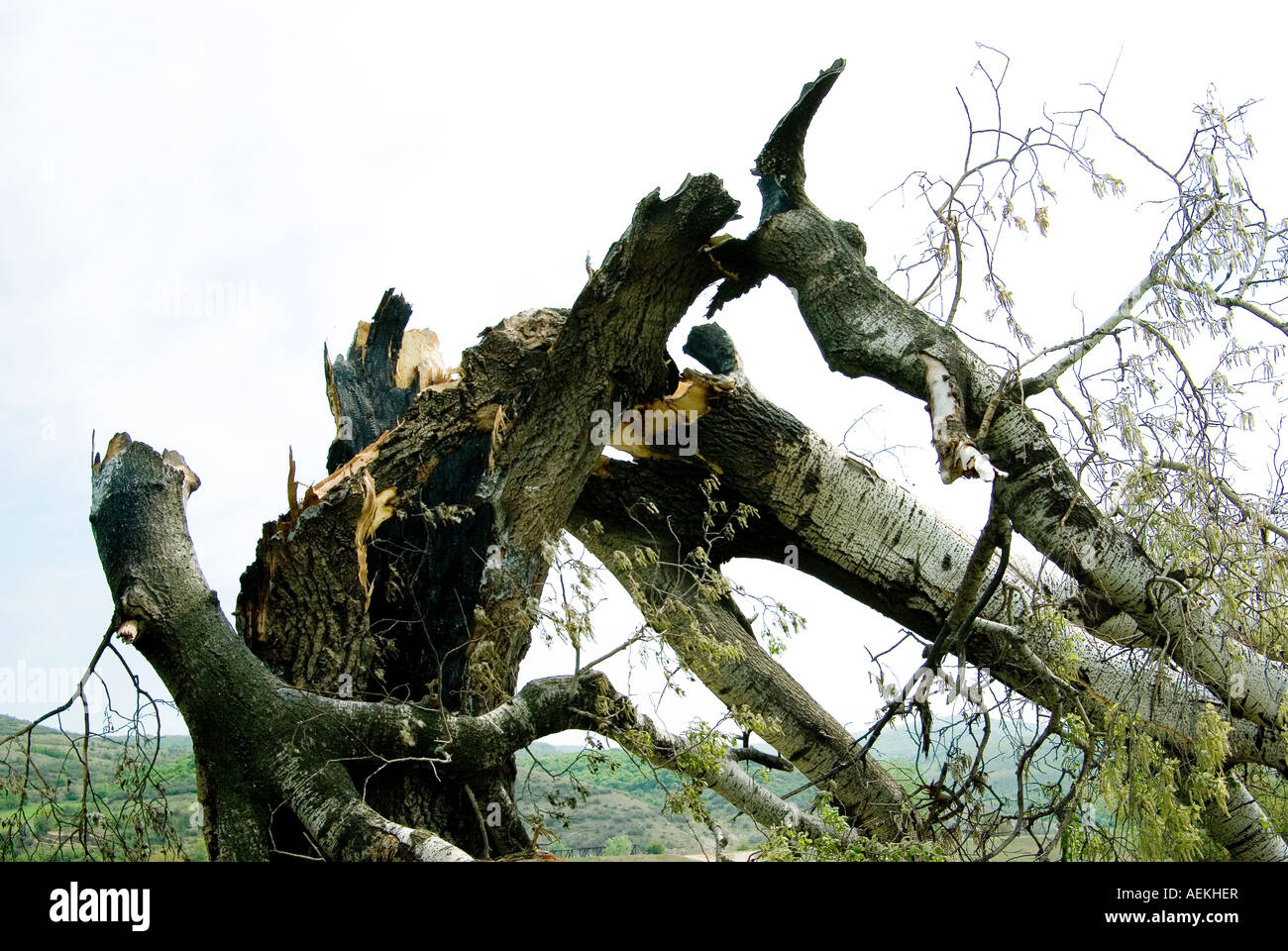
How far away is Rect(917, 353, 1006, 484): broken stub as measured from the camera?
10.9 feet

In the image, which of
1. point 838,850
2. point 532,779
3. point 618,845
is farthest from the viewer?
point 618,845

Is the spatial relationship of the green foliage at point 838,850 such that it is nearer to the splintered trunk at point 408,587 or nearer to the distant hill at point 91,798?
the splintered trunk at point 408,587

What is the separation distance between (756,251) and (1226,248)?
70.4 inches

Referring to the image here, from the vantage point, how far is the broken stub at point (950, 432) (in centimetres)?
331

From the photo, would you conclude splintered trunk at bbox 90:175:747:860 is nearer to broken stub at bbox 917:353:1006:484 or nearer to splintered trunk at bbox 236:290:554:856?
splintered trunk at bbox 236:290:554:856

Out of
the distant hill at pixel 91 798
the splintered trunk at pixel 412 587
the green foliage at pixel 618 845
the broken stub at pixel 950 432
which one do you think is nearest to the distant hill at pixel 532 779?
the distant hill at pixel 91 798

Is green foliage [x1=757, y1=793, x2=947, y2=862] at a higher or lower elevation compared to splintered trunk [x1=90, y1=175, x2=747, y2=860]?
lower

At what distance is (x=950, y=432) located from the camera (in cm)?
360

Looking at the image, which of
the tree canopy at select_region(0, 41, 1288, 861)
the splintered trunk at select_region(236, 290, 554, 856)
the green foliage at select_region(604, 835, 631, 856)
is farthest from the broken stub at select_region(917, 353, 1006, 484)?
the green foliage at select_region(604, 835, 631, 856)

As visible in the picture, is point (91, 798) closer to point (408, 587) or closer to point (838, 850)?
point (408, 587)

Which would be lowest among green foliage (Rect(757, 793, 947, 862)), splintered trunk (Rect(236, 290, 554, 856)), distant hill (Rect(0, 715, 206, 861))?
green foliage (Rect(757, 793, 947, 862))

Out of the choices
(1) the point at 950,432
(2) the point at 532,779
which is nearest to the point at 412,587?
(2) the point at 532,779

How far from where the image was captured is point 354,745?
11.6 ft

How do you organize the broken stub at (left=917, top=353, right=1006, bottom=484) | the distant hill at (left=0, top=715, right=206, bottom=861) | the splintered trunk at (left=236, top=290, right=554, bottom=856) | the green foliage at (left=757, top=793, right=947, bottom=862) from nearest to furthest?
the broken stub at (left=917, top=353, right=1006, bottom=484)
the green foliage at (left=757, top=793, right=947, bottom=862)
the distant hill at (left=0, top=715, right=206, bottom=861)
the splintered trunk at (left=236, top=290, right=554, bottom=856)
